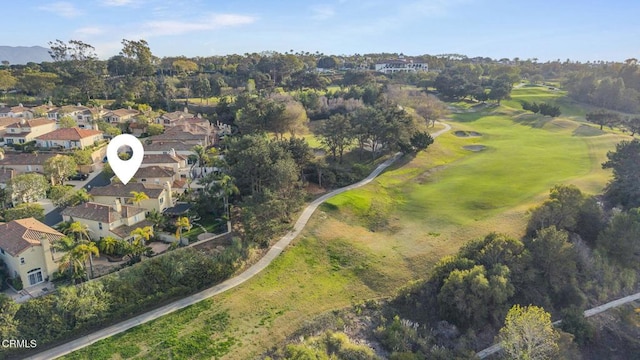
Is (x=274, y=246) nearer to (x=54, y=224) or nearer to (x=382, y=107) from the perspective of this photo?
(x=54, y=224)

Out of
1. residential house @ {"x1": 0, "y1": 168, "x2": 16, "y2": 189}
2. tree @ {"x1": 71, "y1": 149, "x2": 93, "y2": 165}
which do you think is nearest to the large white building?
tree @ {"x1": 71, "y1": 149, "x2": 93, "y2": 165}

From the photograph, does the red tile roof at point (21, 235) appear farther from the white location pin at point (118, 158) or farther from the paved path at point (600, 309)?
the paved path at point (600, 309)

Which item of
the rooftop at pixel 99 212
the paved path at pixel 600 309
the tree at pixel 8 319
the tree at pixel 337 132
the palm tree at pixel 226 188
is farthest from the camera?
the tree at pixel 337 132

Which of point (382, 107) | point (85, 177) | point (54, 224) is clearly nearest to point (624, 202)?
point (382, 107)

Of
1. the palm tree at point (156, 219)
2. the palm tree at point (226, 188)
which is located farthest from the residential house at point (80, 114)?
the palm tree at point (226, 188)

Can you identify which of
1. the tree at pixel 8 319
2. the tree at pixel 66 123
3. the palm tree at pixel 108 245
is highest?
the tree at pixel 66 123

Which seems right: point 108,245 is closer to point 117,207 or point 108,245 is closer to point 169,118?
point 117,207
